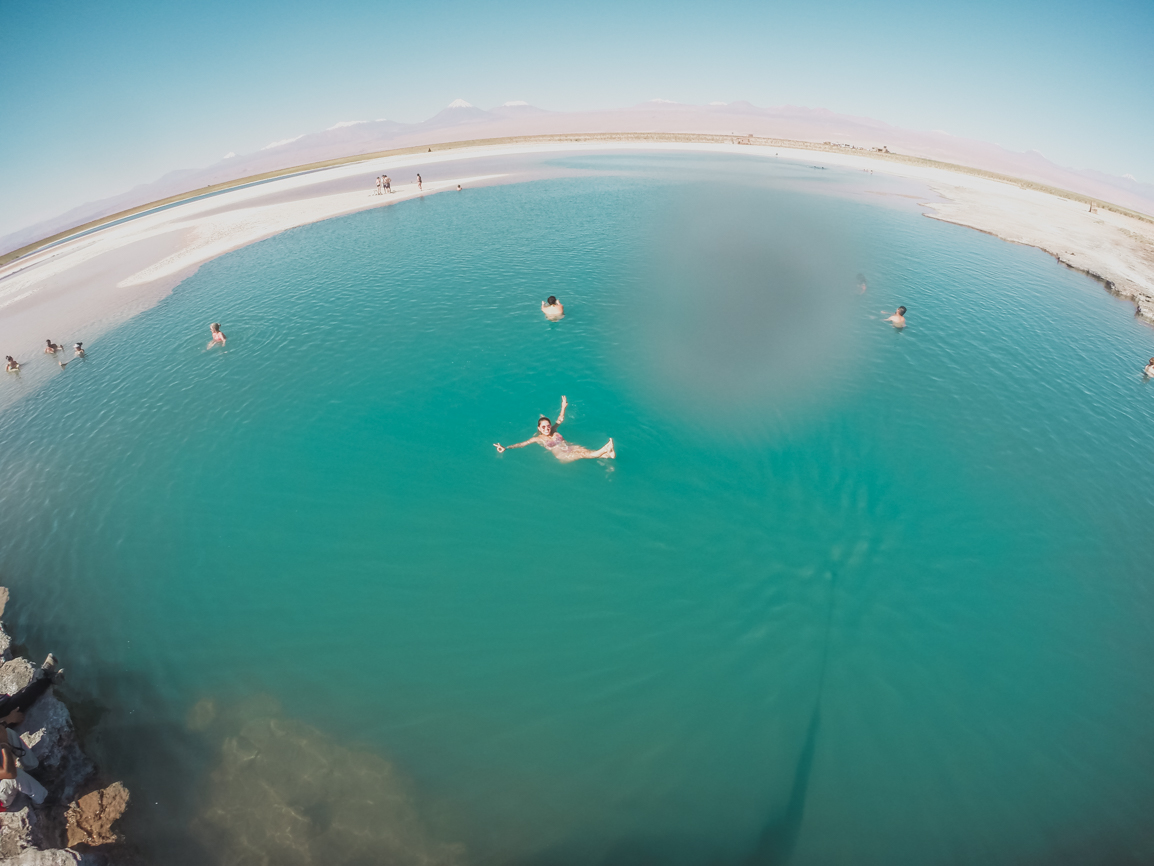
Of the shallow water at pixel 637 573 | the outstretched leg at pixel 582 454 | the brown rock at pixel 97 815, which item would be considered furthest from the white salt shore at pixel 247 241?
the outstretched leg at pixel 582 454

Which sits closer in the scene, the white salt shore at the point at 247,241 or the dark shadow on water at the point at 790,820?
the dark shadow on water at the point at 790,820

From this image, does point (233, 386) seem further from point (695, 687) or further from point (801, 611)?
point (801, 611)

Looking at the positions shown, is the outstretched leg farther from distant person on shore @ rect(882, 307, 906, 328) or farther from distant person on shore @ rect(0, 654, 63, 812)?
distant person on shore @ rect(882, 307, 906, 328)

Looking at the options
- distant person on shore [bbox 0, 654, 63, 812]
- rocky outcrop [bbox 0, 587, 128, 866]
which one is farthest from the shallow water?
distant person on shore [bbox 0, 654, 63, 812]

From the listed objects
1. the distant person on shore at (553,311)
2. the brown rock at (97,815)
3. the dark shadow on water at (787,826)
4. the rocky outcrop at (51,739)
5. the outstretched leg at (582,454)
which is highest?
the distant person on shore at (553,311)

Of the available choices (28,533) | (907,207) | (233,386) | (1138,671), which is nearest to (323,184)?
(233,386)

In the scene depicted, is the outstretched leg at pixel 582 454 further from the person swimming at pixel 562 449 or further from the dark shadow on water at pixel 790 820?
the dark shadow on water at pixel 790 820

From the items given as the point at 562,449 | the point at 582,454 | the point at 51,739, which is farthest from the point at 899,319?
the point at 51,739
